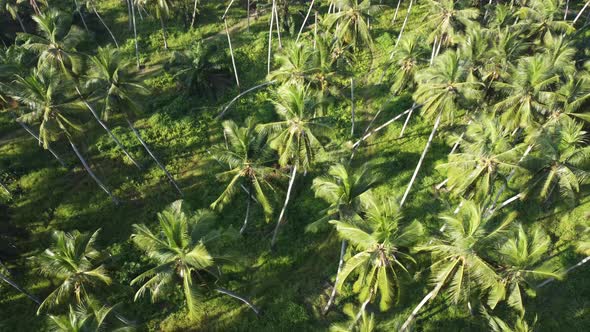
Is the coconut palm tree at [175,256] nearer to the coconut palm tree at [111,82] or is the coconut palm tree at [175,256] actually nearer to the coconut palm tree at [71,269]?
the coconut palm tree at [71,269]

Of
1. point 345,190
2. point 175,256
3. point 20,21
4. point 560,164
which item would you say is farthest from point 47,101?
point 560,164

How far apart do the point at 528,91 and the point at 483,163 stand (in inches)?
285

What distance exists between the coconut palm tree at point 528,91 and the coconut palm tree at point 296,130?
519 inches

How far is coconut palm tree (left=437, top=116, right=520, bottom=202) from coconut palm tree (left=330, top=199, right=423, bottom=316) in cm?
680

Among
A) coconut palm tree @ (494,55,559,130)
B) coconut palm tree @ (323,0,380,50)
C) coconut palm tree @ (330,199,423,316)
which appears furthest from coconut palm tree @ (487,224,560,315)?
coconut palm tree @ (323,0,380,50)

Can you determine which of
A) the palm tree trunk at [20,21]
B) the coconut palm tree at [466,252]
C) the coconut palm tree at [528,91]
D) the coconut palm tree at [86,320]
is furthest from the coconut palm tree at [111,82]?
the coconut palm tree at [528,91]

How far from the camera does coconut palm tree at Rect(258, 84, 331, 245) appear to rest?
21.7 metres

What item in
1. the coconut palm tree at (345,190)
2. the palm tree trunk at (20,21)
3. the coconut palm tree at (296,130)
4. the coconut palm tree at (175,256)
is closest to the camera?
the coconut palm tree at (175,256)

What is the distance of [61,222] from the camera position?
28.2m

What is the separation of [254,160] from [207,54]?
18.8m

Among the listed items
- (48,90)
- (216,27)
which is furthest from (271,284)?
(216,27)

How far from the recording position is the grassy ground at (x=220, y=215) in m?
23.4

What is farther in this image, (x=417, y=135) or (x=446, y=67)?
(x=417, y=135)

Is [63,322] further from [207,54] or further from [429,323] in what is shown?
[207,54]
